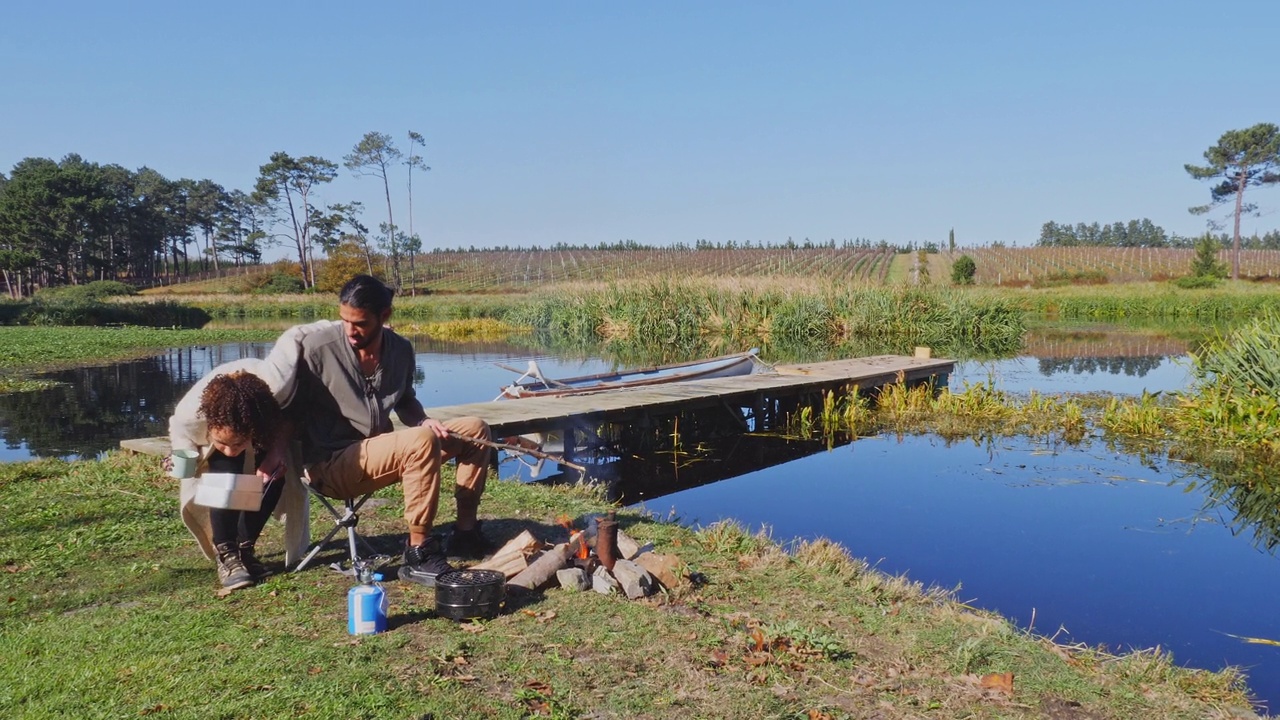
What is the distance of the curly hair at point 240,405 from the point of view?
4207mm

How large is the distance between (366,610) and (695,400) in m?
7.98

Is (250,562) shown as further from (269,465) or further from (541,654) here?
(541,654)

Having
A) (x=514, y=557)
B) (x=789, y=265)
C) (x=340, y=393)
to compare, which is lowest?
(x=514, y=557)

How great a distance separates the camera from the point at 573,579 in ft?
15.4

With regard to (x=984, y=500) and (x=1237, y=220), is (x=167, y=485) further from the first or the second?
(x=1237, y=220)

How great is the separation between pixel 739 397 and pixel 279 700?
9.55m

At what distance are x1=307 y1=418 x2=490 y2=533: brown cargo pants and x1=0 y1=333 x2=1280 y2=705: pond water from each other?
3.65 metres

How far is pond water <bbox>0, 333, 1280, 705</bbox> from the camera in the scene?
5.94 meters

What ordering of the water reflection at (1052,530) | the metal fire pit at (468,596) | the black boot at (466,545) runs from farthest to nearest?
the water reflection at (1052,530)
the black boot at (466,545)
the metal fire pit at (468,596)

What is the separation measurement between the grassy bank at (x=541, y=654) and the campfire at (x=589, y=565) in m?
0.09

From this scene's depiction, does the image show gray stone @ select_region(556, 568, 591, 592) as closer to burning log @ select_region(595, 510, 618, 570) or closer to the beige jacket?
burning log @ select_region(595, 510, 618, 570)

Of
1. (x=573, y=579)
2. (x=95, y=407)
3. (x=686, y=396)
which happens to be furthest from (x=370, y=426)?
(x=95, y=407)

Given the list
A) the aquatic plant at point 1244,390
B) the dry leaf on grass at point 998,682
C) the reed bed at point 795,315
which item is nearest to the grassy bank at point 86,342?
the reed bed at point 795,315

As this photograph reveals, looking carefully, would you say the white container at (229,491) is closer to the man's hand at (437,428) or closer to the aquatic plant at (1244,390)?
the man's hand at (437,428)
